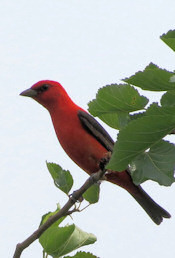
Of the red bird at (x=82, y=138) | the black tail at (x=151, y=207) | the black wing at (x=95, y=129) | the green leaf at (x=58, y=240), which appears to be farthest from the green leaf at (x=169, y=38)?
the black tail at (x=151, y=207)

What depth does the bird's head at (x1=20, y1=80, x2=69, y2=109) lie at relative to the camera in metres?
6.25

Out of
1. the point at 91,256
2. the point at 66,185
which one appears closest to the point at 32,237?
the point at 91,256

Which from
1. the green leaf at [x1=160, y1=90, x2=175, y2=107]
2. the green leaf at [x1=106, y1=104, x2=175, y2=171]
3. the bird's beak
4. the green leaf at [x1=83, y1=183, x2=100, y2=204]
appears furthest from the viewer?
the bird's beak

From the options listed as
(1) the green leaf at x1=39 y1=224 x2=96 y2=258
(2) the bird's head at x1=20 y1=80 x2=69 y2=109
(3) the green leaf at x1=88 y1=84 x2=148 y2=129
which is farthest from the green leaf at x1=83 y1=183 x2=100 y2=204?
(2) the bird's head at x1=20 y1=80 x2=69 y2=109

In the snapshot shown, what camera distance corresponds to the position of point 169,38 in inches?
77.5

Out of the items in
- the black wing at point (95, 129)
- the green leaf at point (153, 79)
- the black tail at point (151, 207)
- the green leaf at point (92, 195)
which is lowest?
the black tail at point (151, 207)

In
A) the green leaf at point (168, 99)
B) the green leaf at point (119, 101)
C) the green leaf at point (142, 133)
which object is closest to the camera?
the green leaf at point (142, 133)

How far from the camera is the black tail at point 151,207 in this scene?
5723mm

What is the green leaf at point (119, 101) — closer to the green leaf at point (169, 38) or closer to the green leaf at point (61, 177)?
the green leaf at point (169, 38)

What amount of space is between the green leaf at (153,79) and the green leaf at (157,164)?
0.89 feet

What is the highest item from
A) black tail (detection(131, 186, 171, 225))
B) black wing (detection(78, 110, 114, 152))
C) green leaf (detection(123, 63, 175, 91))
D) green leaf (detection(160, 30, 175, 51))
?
black wing (detection(78, 110, 114, 152))

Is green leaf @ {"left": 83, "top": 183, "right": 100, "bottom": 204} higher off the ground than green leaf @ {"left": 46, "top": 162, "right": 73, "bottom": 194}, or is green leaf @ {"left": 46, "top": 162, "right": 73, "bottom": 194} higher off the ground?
green leaf @ {"left": 46, "top": 162, "right": 73, "bottom": 194}

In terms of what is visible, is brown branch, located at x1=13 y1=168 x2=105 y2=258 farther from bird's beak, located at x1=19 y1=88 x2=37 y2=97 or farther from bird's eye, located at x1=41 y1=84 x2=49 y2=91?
bird's eye, located at x1=41 y1=84 x2=49 y2=91

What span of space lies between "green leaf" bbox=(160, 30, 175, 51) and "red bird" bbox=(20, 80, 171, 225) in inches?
122
